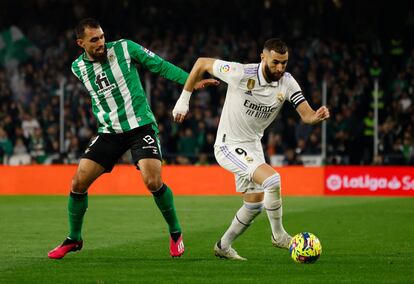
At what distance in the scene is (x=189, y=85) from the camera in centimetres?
992

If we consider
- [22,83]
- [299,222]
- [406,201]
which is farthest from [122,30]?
[299,222]

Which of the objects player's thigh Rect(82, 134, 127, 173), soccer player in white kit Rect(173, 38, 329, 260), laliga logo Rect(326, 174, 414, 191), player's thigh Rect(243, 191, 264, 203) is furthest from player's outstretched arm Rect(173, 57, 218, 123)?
laliga logo Rect(326, 174, 414, 191)

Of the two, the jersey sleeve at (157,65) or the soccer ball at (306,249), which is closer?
the soccer ball at (306,249)

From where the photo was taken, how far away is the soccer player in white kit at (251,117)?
994cm

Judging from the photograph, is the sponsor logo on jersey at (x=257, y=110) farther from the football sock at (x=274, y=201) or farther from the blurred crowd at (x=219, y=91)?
the blurred crowd at (x=219, y=91)

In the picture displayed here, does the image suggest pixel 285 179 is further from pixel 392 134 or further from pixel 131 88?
pixel 131 88

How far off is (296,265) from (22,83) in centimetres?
2016

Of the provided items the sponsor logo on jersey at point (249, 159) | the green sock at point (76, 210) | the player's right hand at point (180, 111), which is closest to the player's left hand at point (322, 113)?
the sponsor logo on jersey at point (249, 159)

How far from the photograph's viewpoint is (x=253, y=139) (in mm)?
10320

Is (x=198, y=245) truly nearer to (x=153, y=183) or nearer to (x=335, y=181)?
(x=153, y=183)

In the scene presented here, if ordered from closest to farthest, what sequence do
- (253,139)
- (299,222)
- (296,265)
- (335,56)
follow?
(296,265) → (253,139) → (299,222) → (335,56)

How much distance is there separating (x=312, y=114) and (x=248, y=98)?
0.64m

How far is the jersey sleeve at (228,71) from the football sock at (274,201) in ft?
3.40

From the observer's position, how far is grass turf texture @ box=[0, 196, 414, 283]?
29.0 ft
